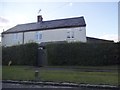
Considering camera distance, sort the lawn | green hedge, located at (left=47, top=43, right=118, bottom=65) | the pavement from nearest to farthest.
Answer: the pavement, the lawn, green hedge, located at (left=47, top=43, right=118, bottom=65)

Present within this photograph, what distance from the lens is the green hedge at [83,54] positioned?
29.2m

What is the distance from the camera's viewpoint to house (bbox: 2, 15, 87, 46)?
42188 millimetres

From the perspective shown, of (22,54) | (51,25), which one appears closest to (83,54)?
(22,54)

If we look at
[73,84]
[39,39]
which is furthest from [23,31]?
[73,84]

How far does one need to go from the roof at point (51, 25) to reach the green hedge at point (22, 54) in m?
12.5

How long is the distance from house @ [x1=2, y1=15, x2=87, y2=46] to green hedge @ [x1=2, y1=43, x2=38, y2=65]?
609 centimetres

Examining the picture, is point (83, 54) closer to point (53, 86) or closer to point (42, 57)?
point (42, 57)

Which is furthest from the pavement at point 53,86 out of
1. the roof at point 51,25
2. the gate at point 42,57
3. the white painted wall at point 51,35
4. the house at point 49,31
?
the roof at point 51,25

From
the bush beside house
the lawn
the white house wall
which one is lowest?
the lawn

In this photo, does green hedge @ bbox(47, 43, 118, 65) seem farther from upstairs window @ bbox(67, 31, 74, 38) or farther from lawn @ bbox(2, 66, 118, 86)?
upstairs window @ bbox(67, 31, 74, 38)

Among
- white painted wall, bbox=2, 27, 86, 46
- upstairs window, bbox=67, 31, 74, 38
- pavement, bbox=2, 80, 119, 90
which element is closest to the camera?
pavement, bbox=2, 80, 119, 90

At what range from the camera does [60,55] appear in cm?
3056

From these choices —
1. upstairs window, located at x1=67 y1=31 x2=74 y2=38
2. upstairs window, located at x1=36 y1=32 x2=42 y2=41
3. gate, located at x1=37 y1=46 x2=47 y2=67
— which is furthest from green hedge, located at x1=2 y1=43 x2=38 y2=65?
upstairs window, located at x1=36 y1=32 x2=42 y2=41

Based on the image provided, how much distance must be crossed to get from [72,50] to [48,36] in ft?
53.9
